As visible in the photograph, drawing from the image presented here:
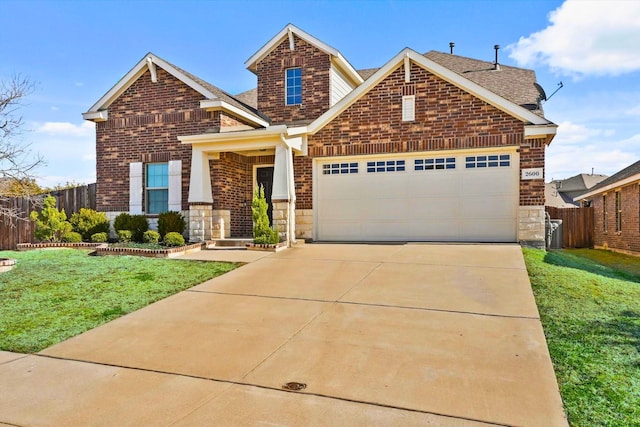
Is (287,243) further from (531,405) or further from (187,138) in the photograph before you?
(531,405)

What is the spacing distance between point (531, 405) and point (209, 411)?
99.9 inches

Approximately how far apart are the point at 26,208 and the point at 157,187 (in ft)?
13.7

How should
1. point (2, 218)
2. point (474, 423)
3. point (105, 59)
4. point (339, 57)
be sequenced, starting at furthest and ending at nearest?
point (339, 57) → point (105, 59) → point (2, 218) → point (474, 423)

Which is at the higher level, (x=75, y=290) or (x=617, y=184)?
(x=617, y=184)

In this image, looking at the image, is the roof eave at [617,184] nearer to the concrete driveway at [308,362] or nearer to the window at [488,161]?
the window at [488,161]

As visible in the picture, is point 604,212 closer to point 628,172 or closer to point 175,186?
point 628,172

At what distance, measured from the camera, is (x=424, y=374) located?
159 inches

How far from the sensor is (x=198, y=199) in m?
12.8

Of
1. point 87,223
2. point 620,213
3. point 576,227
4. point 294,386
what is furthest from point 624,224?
point 87,223

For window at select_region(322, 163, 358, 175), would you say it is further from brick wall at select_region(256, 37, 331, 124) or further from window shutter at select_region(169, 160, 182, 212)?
window shutter at select_region(169, 160, 182, 212)

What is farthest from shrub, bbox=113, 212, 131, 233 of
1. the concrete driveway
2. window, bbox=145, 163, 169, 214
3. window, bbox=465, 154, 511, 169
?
window, bbox=465, 154, 511, 169

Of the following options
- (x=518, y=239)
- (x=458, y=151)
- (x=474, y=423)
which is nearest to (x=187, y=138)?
(x=458, y=151)

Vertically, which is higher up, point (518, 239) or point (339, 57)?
point (339, 57)

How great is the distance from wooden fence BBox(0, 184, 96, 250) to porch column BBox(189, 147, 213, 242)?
14.1 ft
